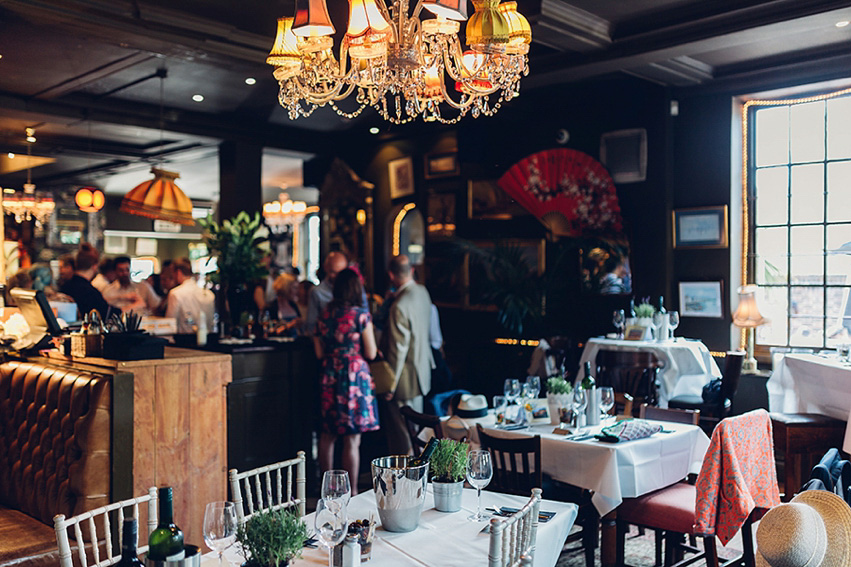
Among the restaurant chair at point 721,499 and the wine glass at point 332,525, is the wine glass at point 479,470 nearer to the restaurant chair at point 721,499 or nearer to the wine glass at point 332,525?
the wine glass at point 332,525

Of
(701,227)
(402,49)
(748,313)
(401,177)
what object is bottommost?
(748,313)

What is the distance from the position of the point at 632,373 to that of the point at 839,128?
2900 millimetres

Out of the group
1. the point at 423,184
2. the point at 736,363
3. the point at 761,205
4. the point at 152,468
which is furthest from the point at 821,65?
the point at 152,468

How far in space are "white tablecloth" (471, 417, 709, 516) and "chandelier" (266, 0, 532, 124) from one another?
5.87 feet

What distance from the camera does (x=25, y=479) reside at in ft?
12.4

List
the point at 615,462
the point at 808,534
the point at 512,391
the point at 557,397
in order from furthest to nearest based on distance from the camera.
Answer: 1. the point at 512,391
2. the point at 557,397
3. the point at 615,462
4. the point at 808,534

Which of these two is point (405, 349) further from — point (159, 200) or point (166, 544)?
point (166, 544)

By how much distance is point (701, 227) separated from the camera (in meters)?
7.02

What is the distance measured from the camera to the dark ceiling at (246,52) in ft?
17.0

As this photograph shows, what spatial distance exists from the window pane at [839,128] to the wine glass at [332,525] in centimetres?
610

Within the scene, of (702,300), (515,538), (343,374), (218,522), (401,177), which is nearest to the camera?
(218,522)

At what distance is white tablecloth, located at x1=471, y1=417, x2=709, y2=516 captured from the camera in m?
3.60

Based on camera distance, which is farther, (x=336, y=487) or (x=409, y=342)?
(x=409, y=342)

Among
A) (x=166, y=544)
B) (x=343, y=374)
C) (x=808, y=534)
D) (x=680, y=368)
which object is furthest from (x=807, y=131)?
(x=166, y=544)
